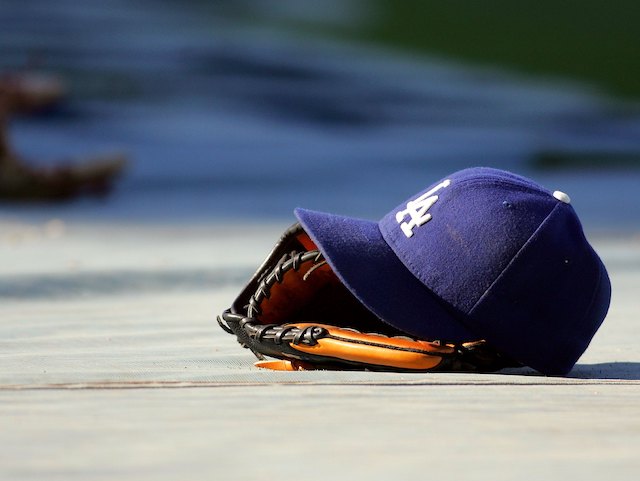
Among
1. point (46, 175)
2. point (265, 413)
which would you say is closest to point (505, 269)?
point (265, 413)

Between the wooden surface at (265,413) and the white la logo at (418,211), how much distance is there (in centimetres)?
27

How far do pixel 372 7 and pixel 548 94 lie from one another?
254 cm

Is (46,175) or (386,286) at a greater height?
(386,286)

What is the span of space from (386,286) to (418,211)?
17cm

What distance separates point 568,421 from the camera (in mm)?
1729

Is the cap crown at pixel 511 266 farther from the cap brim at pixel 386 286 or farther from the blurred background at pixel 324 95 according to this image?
the blurred background at pixel 324 95

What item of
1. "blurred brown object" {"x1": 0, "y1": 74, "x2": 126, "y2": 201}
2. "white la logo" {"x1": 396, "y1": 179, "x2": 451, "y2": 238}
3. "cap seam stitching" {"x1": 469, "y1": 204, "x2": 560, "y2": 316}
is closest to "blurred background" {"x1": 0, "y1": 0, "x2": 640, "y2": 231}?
"blurred brown object" {"x1": 0, "y1": 74, "x2": 126, "y2": 201}

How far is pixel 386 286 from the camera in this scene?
2.09m

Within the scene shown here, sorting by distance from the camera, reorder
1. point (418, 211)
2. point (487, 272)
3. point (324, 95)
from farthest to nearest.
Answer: point (324, 95), point (418, 211), point (487, 272)

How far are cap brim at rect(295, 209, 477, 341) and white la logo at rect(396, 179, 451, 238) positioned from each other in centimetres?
6

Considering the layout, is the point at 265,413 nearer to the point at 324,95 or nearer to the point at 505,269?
the point at 505,269

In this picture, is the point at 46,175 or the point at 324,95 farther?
the point at 324,95

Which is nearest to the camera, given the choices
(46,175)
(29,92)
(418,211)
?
(418,211)

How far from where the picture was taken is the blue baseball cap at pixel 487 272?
2.07 meters
